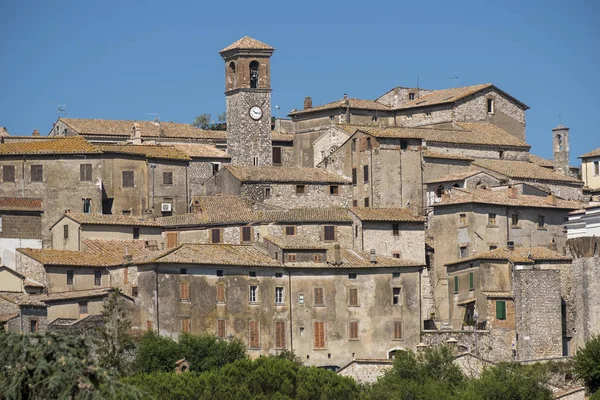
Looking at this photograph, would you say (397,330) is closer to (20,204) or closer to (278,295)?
(278,295)

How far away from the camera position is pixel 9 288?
225 feet

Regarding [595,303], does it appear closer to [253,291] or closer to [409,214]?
[409,214]

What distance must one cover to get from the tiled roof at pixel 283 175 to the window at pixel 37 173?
8.98 meters

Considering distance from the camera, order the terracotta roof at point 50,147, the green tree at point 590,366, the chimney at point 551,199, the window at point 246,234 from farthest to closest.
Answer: the terracotta roof at point 50,147 → the chimney at point 551,199 → the window at point 246,234 → the green tree at point 590,366

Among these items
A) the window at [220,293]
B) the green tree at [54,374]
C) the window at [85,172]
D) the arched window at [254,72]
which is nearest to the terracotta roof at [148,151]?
the window at [85,172]

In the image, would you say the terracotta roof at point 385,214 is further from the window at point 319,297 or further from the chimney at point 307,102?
the chimney at point 307,102

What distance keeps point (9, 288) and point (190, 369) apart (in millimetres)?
10346

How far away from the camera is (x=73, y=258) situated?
69.1 m

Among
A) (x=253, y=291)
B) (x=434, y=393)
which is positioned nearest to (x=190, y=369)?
(x=253, y=291)

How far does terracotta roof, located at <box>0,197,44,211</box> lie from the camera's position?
7394cm

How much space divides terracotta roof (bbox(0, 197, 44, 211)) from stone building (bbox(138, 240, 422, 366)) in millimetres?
10825

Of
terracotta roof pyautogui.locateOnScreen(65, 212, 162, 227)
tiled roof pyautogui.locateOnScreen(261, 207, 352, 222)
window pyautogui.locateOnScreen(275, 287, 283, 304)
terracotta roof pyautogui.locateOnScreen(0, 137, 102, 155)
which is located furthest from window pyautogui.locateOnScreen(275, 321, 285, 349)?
terracotta roof pyautogui.locateOnScreen(0, 137, 102, 155)

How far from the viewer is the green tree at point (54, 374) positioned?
30.6 m

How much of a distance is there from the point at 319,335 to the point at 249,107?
784 inches
